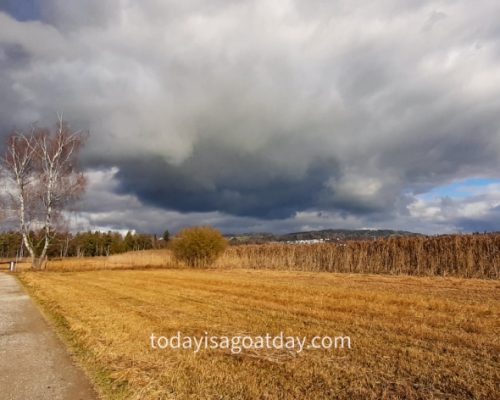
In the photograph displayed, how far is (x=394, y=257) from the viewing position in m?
30.1

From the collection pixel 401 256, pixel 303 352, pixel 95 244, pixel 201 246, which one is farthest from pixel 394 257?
pixel 95 244

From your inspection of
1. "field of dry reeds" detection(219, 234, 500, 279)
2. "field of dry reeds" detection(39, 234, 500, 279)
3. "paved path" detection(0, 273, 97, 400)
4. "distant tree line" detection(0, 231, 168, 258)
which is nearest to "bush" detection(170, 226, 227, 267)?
"field of dry reeds" detection(39, 234, 500, 279)

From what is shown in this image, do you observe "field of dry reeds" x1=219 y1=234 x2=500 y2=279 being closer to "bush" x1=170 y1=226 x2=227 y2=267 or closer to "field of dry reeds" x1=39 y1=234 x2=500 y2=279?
"field of dry reeds" x1=39 y1=234 x2=500 y2=279

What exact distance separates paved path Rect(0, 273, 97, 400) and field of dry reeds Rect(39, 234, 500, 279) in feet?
76.7

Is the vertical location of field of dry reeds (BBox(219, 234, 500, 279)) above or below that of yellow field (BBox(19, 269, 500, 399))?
above

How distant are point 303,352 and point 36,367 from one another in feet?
15.0

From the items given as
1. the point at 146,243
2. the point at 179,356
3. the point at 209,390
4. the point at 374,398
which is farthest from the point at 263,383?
the point at 146,243

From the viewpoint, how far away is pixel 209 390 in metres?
5.60

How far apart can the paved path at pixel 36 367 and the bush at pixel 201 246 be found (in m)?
35.3

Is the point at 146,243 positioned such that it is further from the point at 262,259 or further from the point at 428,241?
the point at 428,241

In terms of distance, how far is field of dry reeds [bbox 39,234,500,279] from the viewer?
25.0 m

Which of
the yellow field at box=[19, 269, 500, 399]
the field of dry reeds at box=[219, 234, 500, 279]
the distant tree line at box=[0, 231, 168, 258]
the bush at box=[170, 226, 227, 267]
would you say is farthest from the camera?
the distant tree line at box=[0, 231, 168, 258]

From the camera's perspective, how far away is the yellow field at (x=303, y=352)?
557 centimetres

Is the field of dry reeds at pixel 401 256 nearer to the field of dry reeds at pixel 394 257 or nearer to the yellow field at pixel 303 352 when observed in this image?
the field of dry reeds at pixel 394 257
